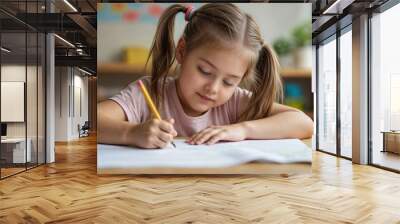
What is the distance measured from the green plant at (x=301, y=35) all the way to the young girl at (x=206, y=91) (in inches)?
Answer: 17.4

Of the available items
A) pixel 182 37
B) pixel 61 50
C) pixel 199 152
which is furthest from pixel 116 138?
pixel 61 50

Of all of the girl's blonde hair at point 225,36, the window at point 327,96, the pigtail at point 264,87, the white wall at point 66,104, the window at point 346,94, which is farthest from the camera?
the white wall at point 66,104

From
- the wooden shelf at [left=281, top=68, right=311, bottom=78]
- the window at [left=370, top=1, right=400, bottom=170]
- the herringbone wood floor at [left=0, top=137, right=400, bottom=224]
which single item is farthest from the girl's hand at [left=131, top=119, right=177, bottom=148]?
the window at [left=370, top=1, right=400, bottom=170]

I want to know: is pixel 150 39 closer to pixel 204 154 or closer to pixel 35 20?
pixel 204 154

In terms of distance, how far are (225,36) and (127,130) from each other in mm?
1914

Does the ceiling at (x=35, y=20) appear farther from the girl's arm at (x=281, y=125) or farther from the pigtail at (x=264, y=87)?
the girl's arm at (x=281, y=125)

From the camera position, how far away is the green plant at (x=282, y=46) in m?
6.09

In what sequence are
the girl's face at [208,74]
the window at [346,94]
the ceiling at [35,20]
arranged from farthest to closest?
the window at [346,94], the ceiling at [35,20], the girl's face at [208,74]

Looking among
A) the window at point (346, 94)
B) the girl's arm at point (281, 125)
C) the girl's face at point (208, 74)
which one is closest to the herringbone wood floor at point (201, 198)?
the girl's arm at point (281, 125)

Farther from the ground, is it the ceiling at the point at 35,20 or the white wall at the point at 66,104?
the ceiling at the point at 35,20

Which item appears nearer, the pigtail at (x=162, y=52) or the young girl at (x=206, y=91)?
the young girl at (x=206, y=91)

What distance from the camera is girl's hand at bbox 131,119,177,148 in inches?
228

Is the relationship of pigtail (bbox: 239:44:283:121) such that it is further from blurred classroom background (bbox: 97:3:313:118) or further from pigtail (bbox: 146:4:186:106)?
pigtail (bbox: 146:4:186:106)

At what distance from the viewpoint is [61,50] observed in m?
12.0
